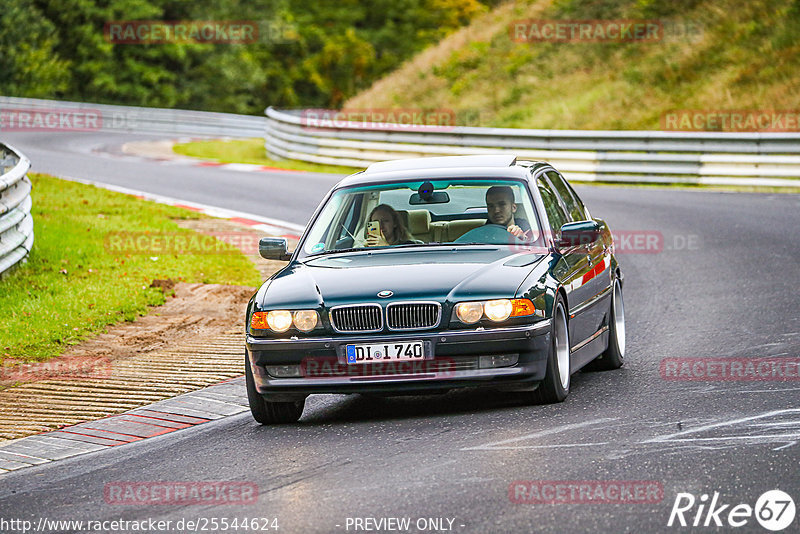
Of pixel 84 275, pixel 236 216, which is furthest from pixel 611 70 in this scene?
pixel 84 275

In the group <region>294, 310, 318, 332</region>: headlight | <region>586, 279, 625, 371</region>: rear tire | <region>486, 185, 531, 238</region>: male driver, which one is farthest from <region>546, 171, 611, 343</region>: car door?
<region>294, 310, 318, 332</region>: headlight

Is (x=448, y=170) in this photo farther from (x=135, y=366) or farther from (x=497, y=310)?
(x=135, y=366)

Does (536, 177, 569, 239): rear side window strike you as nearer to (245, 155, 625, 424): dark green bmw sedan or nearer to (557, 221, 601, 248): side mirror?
(245, 155, 625, 424): dark green bmw sedan

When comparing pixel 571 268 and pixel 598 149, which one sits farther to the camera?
pixel 598 149

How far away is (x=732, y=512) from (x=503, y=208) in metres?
3.81

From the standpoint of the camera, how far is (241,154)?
34.9m

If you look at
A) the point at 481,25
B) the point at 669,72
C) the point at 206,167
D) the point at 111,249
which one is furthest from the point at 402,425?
the point at 481,25

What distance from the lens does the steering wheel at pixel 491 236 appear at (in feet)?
28.3

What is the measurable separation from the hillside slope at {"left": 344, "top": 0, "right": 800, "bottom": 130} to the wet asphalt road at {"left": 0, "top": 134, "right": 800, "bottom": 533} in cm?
2008

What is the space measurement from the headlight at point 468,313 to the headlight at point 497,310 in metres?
0.05

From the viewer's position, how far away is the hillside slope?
31484 mm

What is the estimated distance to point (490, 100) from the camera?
3809 cm

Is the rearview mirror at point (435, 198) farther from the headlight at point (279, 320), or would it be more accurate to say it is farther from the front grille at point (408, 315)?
the headlight at point (279, 320)

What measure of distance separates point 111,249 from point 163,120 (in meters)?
31.5
